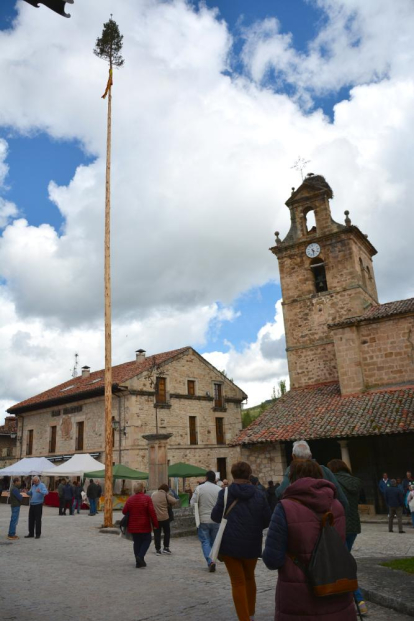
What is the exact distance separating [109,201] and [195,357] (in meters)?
16.6

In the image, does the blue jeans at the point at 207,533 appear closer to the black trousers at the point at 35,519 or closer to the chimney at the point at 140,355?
the black trousers at the point at 35,519

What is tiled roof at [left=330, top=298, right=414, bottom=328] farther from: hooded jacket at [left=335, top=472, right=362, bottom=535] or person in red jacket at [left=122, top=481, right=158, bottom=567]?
hooded jacket at [left=335, top=472, right=362, bottom=535]

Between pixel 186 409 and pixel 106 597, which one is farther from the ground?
pixel 186 409

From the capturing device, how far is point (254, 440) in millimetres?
17297

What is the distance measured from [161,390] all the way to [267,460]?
10.6 m

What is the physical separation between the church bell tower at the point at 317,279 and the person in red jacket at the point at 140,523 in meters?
15.0

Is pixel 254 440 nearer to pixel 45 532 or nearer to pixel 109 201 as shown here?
pixel 45 532

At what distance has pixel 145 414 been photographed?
2519 centimetres

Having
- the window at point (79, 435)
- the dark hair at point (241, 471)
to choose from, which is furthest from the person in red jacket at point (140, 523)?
the window at point (79, 435)

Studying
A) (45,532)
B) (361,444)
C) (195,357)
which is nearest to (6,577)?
(45,532)

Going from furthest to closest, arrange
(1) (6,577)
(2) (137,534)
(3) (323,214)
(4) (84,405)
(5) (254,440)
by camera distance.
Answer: (4) (84,405) < (3) (323,214) < (5) (254,440) < (2) (137,534) < (1) (6,577)

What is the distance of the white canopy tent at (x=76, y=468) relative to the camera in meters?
20.5

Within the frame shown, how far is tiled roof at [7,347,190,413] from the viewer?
2612cm

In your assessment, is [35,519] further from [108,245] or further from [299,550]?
[299,550]
